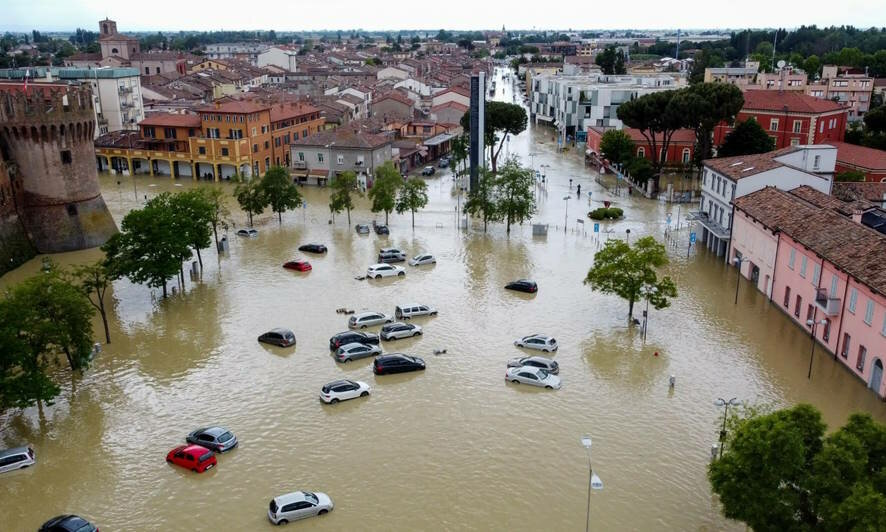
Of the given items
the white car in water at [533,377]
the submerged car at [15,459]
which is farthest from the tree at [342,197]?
the submerged car at [15,459]

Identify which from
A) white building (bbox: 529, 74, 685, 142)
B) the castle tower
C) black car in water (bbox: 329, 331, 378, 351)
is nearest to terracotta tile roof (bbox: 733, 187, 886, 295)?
black car in water (bbox: 329, 331, 378, 351)

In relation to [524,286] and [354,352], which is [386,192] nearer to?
[524,286]

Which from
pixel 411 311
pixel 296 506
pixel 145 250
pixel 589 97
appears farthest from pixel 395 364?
pixel 589 97

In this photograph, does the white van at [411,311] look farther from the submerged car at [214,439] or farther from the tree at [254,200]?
the tree at [254,200]

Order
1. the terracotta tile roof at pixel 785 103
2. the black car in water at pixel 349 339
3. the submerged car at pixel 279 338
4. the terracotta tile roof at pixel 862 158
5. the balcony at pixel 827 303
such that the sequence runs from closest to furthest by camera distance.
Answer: the balcony at pixel 827 303
the black car in water at pixel 349 339
the submerged car at pixel 279 338
the terracotta tile roof at pixel 862 158
the terracotta tile roof at pixel 785 103

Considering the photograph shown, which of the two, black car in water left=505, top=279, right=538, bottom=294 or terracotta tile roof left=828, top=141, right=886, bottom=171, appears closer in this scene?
black car in water left=505, top=279, right=538, bottom=294

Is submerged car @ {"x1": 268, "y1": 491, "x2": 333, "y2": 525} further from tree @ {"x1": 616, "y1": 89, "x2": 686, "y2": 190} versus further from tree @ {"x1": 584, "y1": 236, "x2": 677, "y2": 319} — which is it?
tree @ {"x1": 616, "y1": 89, "x2": 686, "y2": 190}
